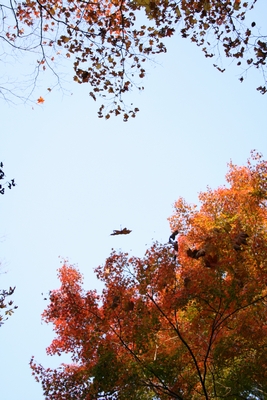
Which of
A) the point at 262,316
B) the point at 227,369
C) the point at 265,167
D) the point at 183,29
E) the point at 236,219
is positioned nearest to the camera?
the point at 183,29

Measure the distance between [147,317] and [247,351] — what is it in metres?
2.96

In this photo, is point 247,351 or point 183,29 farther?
point 247,351

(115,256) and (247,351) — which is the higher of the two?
(115,256)

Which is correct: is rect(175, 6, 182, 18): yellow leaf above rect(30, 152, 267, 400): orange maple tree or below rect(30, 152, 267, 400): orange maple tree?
above

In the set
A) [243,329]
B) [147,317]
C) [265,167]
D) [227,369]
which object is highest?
[265,167]

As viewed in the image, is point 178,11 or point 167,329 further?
point 167,329

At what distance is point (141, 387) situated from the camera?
28.8 ft

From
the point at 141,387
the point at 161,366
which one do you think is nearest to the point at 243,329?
the point at 161,366

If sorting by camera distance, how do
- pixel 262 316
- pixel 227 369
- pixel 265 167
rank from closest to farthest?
pixel 227 369, pixel 262 316, pixel 265 167

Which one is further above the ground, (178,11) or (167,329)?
(178,11)

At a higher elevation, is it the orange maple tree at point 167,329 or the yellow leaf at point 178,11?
the yellow leaf at point 178,11

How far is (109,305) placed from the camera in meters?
9.23

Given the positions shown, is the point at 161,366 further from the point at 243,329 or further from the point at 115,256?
the point at 115,256

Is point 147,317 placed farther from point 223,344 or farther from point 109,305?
point 223,344
